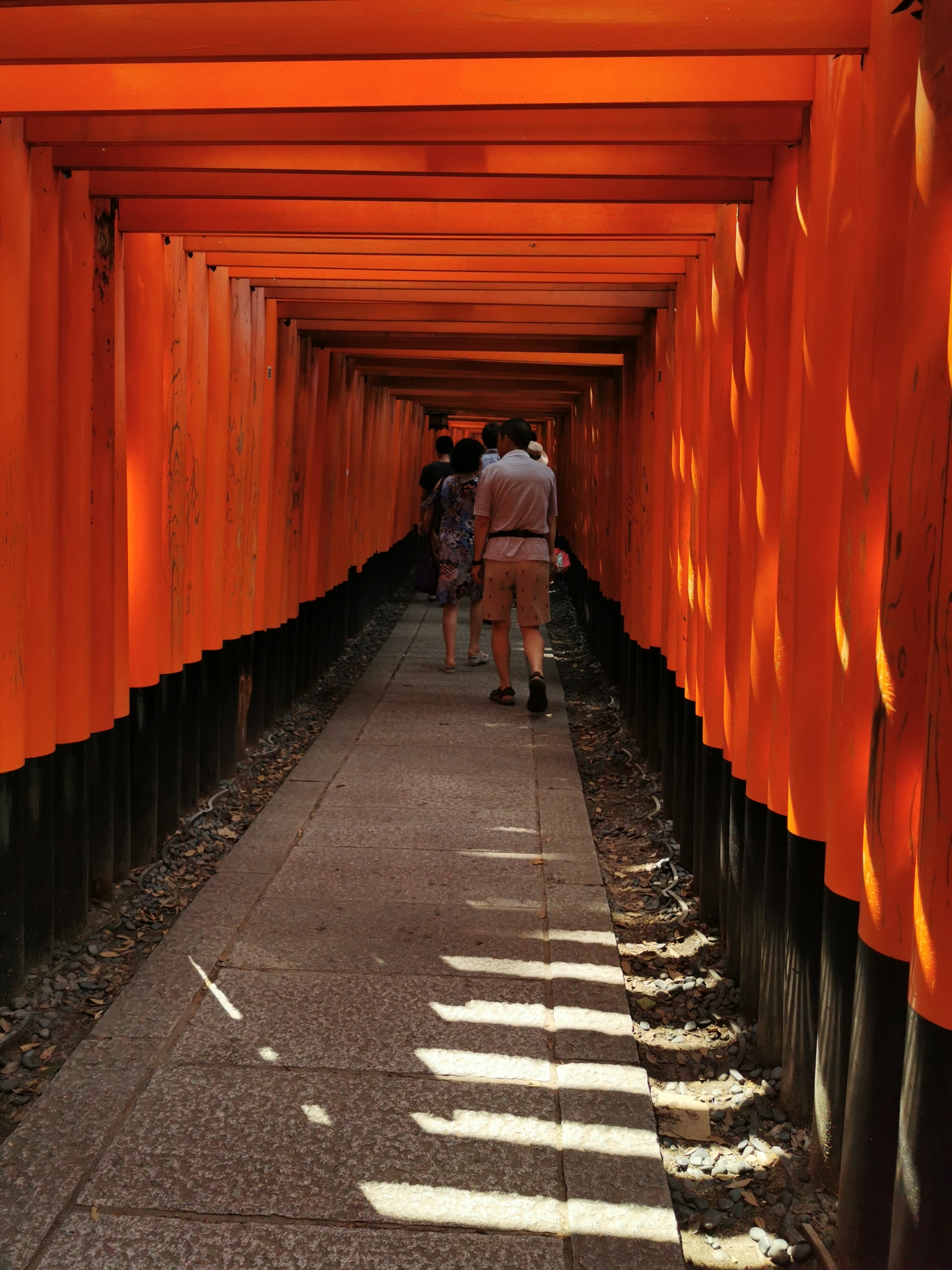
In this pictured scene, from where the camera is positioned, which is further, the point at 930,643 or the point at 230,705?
the point at 230,705

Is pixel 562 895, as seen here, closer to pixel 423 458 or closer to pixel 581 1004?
pixel 581 1004

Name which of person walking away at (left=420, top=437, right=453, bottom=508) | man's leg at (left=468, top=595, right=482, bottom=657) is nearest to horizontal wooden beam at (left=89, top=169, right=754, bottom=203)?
man's leg at (left=468, top=595, right=482, bottom=657)

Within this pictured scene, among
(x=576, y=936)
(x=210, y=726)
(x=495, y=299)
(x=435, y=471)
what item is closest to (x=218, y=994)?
(x=576, y=936)

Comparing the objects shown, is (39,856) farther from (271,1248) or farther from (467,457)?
(467,457)

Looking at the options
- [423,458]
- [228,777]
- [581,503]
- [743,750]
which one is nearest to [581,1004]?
[743,750]

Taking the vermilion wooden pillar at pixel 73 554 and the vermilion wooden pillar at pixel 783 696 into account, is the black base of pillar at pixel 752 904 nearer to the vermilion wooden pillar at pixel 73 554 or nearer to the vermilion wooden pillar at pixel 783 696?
the vermilion wooden pillar at pixel 783 696

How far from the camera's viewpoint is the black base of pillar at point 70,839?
4355mm

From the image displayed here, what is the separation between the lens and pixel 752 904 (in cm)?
393

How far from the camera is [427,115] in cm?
368

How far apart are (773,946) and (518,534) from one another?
17.9ft

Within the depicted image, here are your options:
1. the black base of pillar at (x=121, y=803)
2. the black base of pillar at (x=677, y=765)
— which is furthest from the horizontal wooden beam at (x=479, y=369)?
the black base of pillar at (x=121, y=803)

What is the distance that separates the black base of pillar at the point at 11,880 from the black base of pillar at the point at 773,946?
2.31m

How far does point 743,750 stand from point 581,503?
11.1 metres

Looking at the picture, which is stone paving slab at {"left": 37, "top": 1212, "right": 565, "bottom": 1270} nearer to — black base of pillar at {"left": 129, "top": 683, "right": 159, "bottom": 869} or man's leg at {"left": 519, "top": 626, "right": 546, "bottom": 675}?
black base of pillar at {"left": 129, "top": 683, "right": 159, "bottom": 869}
